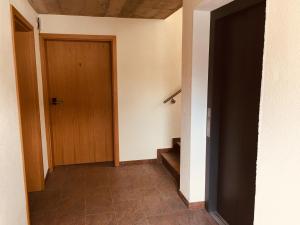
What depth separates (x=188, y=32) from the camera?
234 cm

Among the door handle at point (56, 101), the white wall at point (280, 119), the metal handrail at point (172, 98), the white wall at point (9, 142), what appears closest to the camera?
the white wall at point (280, 119)

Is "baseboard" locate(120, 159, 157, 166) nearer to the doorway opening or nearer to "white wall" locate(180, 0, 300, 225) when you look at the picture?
the doorway opening

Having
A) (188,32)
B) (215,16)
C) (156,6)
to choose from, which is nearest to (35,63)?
(156,6)

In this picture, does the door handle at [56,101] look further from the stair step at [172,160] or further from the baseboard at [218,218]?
the baseboard at [218,218]

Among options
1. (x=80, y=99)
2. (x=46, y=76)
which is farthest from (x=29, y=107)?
(x=80, y=99)

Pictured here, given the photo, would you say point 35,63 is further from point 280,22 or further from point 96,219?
point 280,22

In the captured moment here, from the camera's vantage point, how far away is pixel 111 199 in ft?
9.02

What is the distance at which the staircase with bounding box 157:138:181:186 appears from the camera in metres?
3.23

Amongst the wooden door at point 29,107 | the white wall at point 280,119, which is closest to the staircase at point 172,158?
the wooden door at point 29,107

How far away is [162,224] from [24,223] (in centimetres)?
118

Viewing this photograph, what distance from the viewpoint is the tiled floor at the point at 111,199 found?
2.38m

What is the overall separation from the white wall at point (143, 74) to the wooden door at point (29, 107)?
0.68 m

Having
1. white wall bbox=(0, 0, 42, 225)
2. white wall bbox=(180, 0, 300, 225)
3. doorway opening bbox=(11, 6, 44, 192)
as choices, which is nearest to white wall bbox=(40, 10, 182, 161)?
doorway opening bbox=(11, 6, 44, 192)

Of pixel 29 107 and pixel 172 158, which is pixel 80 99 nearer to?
pixel 29 107
